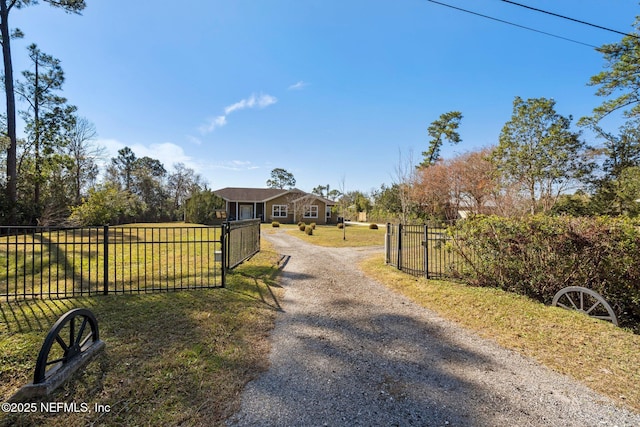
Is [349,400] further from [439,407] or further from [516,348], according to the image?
[516,348]

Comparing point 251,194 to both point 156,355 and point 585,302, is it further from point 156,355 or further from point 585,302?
point 585,302

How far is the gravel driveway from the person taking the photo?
2379 mm

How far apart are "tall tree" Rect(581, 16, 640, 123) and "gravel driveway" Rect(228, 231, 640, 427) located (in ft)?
55.4

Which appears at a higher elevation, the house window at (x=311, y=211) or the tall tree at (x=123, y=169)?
the tall tree at (x=123, y=169)

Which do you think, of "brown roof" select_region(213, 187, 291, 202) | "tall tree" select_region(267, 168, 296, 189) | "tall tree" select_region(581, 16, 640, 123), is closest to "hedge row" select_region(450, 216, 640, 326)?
"tall tree" select_region(581, 16, 640, 123)

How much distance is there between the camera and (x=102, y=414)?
2287 mm

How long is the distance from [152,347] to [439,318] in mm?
4449

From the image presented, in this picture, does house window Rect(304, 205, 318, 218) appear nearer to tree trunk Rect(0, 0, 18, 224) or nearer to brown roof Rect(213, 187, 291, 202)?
brown roof Rect(213, 187, 291, 202)

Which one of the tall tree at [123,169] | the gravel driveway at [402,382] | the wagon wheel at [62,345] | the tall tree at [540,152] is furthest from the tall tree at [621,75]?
the tall tree at [123,169]

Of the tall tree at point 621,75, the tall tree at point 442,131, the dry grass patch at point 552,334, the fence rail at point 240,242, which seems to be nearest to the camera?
the dry grass patch at point 552,334

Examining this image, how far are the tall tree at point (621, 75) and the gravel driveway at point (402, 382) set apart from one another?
16.9m

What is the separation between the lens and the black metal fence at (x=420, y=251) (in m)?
7.07

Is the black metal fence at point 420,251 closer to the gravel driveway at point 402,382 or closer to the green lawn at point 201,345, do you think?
the green lawn at point 201,345

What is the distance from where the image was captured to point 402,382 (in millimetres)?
2889
